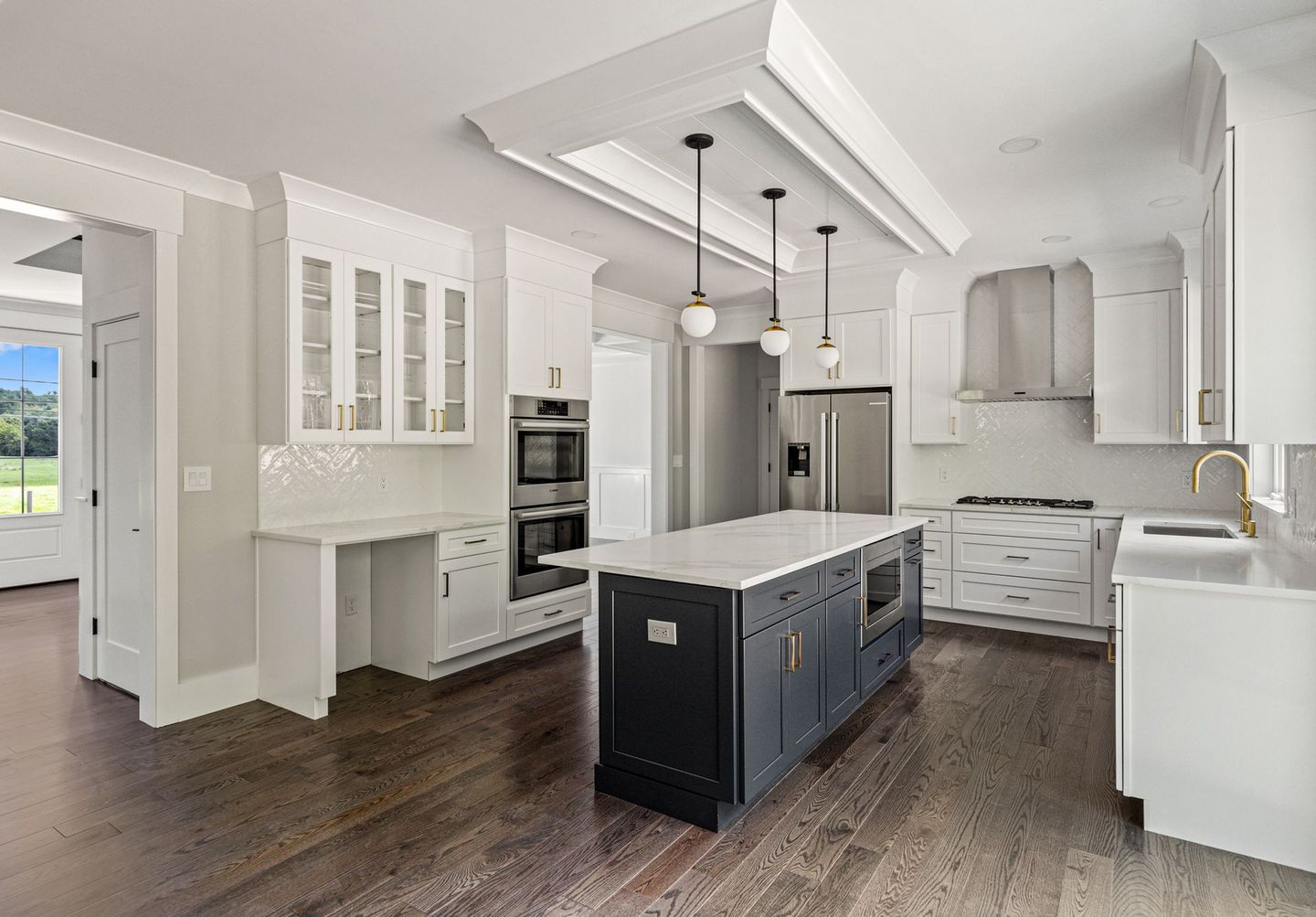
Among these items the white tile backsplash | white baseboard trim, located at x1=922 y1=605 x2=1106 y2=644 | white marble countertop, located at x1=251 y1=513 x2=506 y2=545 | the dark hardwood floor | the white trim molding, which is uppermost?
the white trim molding

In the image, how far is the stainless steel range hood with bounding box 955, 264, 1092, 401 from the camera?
17.3 feet

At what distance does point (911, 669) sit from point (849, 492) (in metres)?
1.62

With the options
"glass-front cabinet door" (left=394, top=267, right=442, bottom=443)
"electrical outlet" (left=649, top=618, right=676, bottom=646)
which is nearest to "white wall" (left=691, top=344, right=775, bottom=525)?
"glass-front cabinet door" (left=394, top=267, right=442, bottom=443)

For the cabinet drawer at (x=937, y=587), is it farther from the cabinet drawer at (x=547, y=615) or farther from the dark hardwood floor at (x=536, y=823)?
the cabinet drawer at (x=547, y=615)

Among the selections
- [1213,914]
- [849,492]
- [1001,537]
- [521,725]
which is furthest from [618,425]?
[1213,914]

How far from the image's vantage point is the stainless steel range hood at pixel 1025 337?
528cm

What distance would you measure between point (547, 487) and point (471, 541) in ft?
2.23

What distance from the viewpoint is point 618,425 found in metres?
9.89

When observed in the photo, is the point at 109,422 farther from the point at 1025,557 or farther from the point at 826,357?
the point at 1025,557

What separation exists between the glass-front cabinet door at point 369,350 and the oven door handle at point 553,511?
898 mm

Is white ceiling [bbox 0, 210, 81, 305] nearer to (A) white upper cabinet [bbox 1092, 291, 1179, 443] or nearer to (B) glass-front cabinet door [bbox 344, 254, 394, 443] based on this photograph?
(B) glass-front cabinet door [bbox 344, 254, 394, 443]

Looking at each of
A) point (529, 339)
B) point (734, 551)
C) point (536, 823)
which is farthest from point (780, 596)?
point (529, 339)

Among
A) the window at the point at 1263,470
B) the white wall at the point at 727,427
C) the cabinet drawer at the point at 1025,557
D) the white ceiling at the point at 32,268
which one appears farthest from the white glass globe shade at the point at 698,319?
the white wall at the point at 727,427

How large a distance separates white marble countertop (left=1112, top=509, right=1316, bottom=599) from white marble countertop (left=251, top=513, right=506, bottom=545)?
123 inches
